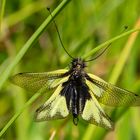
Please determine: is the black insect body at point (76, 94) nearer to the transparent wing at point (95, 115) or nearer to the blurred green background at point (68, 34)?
the transparent wing at point (95, 115)

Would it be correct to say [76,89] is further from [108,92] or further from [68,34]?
[68,34]

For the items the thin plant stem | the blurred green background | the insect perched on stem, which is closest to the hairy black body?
the insect perched on stem

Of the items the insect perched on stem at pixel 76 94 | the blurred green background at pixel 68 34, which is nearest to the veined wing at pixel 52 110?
the insect perched on stem at pixel 76 94

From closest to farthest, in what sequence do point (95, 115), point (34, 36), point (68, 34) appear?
point (34, 36) → point (95, 115) → point (68, 34)

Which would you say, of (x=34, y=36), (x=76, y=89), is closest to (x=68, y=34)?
(x=76, y=89)

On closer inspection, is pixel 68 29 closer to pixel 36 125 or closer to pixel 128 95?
pixel 36 125

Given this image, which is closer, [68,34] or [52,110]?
[52,110]

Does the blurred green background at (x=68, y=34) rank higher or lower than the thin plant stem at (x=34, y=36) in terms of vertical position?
higher
